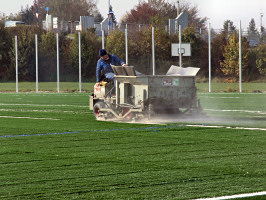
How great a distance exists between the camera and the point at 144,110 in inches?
703

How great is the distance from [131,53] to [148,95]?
36.4 metres

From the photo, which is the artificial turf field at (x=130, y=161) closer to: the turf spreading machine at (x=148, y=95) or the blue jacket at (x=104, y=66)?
the turf spreading machine at (x=148, y=95)

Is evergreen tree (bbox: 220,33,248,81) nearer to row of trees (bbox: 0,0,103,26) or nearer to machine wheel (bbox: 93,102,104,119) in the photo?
machine wheel (bbox: 93,102,104,119)

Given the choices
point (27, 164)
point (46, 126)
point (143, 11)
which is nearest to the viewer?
point (27, 164)

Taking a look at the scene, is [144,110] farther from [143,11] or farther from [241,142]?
[143,11]

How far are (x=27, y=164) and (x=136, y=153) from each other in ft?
6.71

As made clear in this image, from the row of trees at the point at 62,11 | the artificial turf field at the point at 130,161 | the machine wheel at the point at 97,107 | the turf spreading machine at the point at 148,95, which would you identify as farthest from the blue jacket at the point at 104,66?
the row of trees at the point at 62,11

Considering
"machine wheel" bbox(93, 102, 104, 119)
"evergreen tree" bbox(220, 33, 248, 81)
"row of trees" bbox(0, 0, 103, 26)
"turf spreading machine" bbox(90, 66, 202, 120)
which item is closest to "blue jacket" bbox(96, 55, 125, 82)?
"turf spreading machine" bbox(90, 66, 202, 120)

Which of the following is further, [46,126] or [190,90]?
[190,90]

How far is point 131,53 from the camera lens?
54.1 meters

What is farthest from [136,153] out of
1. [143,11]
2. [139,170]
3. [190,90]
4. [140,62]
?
[143,11]

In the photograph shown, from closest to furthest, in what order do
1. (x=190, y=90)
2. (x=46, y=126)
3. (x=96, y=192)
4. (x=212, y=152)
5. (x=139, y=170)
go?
(x=96, y=192) < (x=139, y=170) < (x=212, y=152) < (x=46, y=126) < (x=190, y=90)

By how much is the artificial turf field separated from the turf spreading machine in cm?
146

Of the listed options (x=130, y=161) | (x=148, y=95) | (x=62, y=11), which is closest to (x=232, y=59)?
(x=148, y=95)
